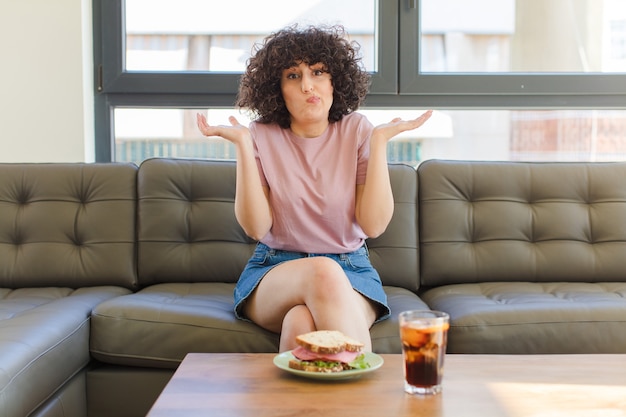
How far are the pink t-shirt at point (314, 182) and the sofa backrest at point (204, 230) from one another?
16.0 inches

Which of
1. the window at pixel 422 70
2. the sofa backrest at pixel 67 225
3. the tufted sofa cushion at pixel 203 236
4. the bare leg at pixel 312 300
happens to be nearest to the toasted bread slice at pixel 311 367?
the bare leg at pixel 312 300

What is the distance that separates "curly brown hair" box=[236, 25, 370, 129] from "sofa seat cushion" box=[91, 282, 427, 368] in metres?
0.60

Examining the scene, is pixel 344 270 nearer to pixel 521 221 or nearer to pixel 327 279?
pixel 327 279

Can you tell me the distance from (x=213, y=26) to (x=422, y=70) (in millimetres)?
858

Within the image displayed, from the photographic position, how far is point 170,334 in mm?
2064

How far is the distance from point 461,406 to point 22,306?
1414 millimetres

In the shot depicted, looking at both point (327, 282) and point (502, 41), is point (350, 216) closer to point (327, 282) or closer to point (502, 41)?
point (327, 282)

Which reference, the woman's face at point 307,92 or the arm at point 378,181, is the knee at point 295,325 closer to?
the arm at point 378,181

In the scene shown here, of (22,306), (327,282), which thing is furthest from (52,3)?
(327,282)

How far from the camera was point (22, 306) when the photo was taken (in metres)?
2.21

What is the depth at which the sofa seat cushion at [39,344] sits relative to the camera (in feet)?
5.40


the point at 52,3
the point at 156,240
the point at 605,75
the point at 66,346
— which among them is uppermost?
the point at 52,3

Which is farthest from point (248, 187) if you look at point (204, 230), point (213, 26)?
point (213, 26)

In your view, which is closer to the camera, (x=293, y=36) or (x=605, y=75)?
(x=293, y=36)
